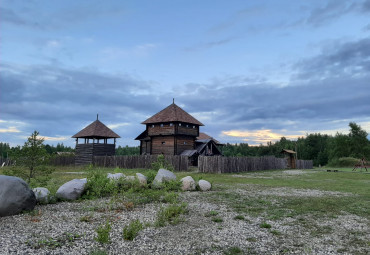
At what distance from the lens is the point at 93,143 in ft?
128

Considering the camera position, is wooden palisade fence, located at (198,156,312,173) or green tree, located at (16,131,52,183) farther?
wooden palisade fence, located at (198,156,312,173)

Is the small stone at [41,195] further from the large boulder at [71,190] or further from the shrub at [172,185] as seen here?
the shrub at [172,185]

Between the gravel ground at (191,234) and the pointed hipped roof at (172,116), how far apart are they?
30.2 metres

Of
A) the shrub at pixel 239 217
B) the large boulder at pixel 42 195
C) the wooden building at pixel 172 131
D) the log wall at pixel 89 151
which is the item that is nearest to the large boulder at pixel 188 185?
the shrub at pixel 239 217

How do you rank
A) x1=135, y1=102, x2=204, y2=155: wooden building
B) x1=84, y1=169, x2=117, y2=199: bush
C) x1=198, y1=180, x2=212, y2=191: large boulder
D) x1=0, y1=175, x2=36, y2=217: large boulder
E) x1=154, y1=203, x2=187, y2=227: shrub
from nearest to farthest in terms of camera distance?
x1=154, y1=203, x2=187, y2=227: shrub < x1=0, y1=175, x2=36, y2=217: large boulder < x1=84, y1=169, x2=117, y2=199: bush < x1=198, y1=180, x2=212, y2=191: large boulder < x1=135, y1=102, x2=204, y2=155: wooden building

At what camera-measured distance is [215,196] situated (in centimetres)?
1174

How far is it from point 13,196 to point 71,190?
2782 mm

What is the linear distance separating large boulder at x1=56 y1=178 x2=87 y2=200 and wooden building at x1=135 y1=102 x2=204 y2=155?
2713 cm

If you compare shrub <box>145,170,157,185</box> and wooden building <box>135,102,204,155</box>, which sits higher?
wooden building <box>135,102,204,155</box>

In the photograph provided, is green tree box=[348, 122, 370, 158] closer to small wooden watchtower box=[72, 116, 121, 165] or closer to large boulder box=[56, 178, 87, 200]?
small wooden watchtower box=[72, 116, 121, 165]

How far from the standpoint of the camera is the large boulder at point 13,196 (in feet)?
25.3

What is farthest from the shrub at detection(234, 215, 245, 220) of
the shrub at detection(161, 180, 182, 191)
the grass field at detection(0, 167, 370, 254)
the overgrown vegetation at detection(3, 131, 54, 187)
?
the overgrown vegetation at detection(3, 131, 54, 187)

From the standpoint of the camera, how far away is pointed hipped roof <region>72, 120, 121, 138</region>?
39.8 m

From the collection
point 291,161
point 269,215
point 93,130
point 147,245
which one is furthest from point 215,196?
point 291,161
